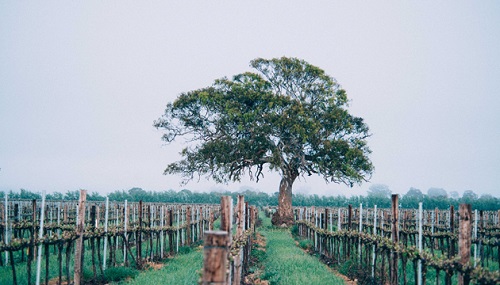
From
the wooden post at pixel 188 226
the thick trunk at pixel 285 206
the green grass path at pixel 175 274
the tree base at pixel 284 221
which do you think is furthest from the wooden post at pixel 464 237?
the tree base at pixel 284 221

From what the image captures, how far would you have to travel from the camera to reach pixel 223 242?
3.38 m

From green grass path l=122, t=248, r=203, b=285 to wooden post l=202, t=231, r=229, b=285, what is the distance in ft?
16.9

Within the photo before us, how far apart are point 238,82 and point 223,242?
78.7 ft

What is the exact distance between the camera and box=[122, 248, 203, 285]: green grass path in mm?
9594

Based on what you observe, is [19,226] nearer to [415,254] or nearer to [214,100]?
[415,254]

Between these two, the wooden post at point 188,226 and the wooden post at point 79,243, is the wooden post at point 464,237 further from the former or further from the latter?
the wooden post at point 188,226

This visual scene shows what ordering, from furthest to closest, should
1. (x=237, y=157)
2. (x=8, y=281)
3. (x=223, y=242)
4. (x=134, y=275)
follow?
(x=237, y=157) → (x=134, y=275) → (x=8, y=281) → (x=223, y=242)

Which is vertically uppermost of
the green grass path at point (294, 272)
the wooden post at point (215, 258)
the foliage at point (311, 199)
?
the wooden post at point (215, 258)

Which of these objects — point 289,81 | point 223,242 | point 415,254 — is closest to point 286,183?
point 289,81

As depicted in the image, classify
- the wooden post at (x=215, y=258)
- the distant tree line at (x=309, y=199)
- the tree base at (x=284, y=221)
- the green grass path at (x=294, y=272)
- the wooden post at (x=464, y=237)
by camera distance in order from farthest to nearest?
the distant tree line at (x=309, y=199) < the tree base at (x=284, y=221) < the green grass path at (x=294, y=272) < the wooden post at (x=464, y=237) < the wooden post at (x=215, y=258)

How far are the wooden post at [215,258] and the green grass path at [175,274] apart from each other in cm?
515

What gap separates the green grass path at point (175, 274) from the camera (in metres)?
9.59

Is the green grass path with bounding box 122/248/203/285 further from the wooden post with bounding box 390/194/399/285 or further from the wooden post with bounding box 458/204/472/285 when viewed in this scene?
the wooden post with bounding box 458/204/472/285

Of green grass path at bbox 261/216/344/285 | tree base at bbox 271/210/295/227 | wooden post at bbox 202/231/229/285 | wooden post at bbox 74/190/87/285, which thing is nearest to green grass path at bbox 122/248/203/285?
wooden post at bbox 74/190/87/285
